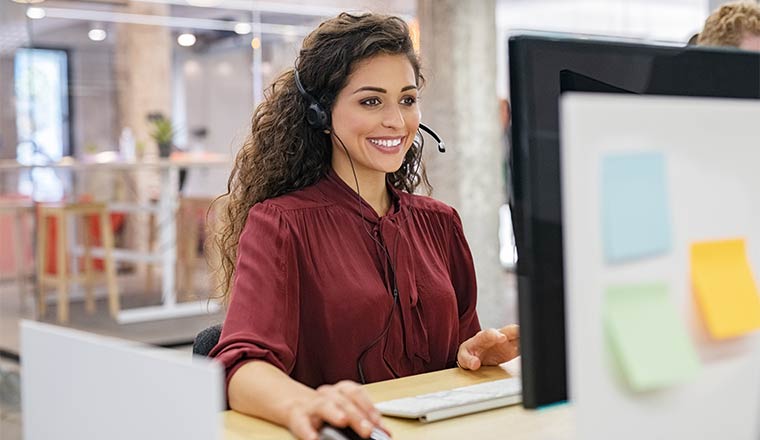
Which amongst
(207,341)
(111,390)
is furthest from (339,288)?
(111,390)

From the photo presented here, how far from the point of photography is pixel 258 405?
1.39 metres

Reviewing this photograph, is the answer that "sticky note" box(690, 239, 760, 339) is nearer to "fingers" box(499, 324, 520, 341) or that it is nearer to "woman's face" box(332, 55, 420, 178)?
"fingers" box(499, 324, 520, 341)

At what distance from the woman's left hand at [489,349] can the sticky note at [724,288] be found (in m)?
0.74

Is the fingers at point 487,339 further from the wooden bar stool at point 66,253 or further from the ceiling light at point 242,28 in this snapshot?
the ceiling light at point 242,28

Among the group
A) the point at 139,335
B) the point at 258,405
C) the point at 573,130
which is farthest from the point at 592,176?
the point at 139,335

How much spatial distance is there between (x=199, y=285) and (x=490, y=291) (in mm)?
2312

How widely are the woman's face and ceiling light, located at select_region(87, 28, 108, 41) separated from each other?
4.70 m

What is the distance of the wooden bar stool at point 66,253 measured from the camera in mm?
6203

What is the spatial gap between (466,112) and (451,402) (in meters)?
3.91

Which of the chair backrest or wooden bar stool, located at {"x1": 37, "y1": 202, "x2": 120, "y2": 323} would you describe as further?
wooden bar stool, located at {"x1": 37, "y1": 202, "x2": 120, "y2": 323}

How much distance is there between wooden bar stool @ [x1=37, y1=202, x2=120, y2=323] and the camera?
6.20 metres

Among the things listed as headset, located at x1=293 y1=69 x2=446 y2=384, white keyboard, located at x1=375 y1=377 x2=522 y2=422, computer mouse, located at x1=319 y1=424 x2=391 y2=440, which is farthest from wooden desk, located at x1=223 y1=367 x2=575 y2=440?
headset, located at x1=293 y1=69 x2=446 y2=384

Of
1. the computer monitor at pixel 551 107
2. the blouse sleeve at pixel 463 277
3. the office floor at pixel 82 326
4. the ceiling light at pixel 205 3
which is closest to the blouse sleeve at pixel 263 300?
the blouse sleeve at pixel 463 277

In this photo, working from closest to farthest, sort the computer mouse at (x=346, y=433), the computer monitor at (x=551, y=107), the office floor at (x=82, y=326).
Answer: the computer monitor at (x=551, y=107), the computer mouse at (x=346, y=433), the office floor at (x=82, y=326)
